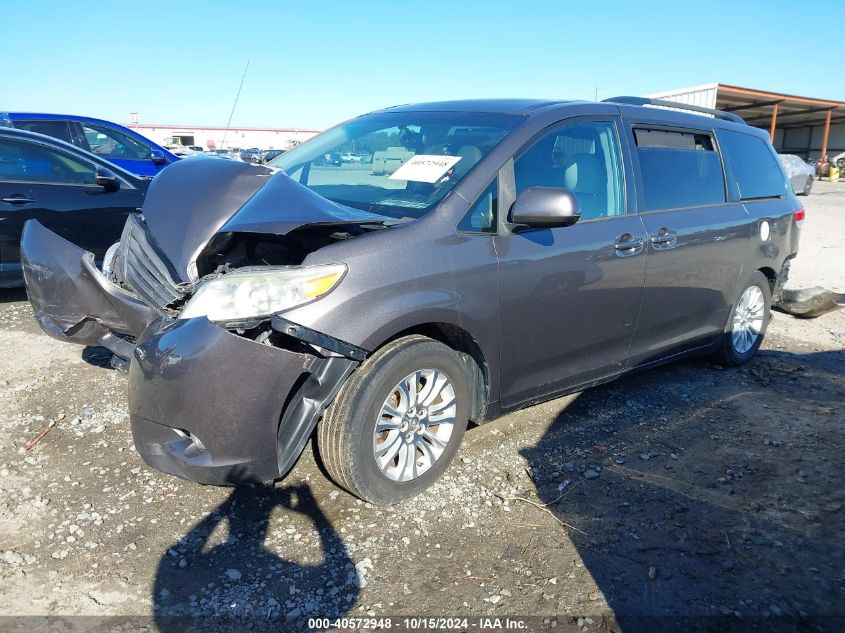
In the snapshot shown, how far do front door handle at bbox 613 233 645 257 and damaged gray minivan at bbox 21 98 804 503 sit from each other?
2 centimetres

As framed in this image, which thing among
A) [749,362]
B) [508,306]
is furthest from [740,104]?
[508,306]

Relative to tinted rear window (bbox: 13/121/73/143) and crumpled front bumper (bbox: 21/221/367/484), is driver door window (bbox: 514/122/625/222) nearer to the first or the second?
crumpled front bumper (bbox: 21/221/367/484)

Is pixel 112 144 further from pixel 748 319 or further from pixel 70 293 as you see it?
pixel 748 319

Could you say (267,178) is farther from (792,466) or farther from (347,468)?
(792,466)

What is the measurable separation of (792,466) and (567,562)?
5.39ft

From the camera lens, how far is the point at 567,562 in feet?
8.85

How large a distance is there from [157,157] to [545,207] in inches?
331

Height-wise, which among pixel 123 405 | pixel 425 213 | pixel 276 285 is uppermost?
pixel 425 213

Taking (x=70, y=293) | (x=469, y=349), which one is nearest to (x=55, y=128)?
(x=70, y=293)

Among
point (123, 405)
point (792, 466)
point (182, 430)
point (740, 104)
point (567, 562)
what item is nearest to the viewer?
point (182, 430)

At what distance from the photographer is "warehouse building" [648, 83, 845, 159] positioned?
25516mm

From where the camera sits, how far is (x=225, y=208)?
287cm

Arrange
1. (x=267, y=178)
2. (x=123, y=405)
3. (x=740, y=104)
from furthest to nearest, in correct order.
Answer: (x=740, y=104), (x=123, y=405), (x=267, y=178)

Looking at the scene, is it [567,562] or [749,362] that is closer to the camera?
[567,562]
